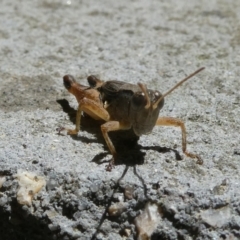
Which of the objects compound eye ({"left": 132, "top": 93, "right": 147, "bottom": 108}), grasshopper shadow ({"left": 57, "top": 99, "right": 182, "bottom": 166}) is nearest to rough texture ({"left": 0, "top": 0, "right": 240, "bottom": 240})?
grasshopper shadow ({"left": 57, "top": 99, "right": 182, "bottom": 166})

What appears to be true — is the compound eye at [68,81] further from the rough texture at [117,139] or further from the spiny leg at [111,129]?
the spiny leg at [111,129]

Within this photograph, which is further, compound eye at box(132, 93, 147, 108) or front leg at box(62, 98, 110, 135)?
front leg at box(62, 98, 110, 135)

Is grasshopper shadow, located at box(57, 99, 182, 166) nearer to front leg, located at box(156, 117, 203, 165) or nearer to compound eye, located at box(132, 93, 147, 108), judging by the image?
front leg, located at box(156, 117, 203, 165)

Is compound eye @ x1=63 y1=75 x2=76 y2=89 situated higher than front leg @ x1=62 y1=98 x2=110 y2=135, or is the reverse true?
compound eye @ x1=63 y1=75 x2=76 y2=89

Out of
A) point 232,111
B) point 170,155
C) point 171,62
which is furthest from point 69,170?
point 171,62

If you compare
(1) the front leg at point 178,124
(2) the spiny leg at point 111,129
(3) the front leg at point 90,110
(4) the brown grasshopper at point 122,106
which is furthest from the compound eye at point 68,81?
(1) the front leg at point 178,124

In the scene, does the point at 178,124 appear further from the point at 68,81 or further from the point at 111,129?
the point at 68,81
